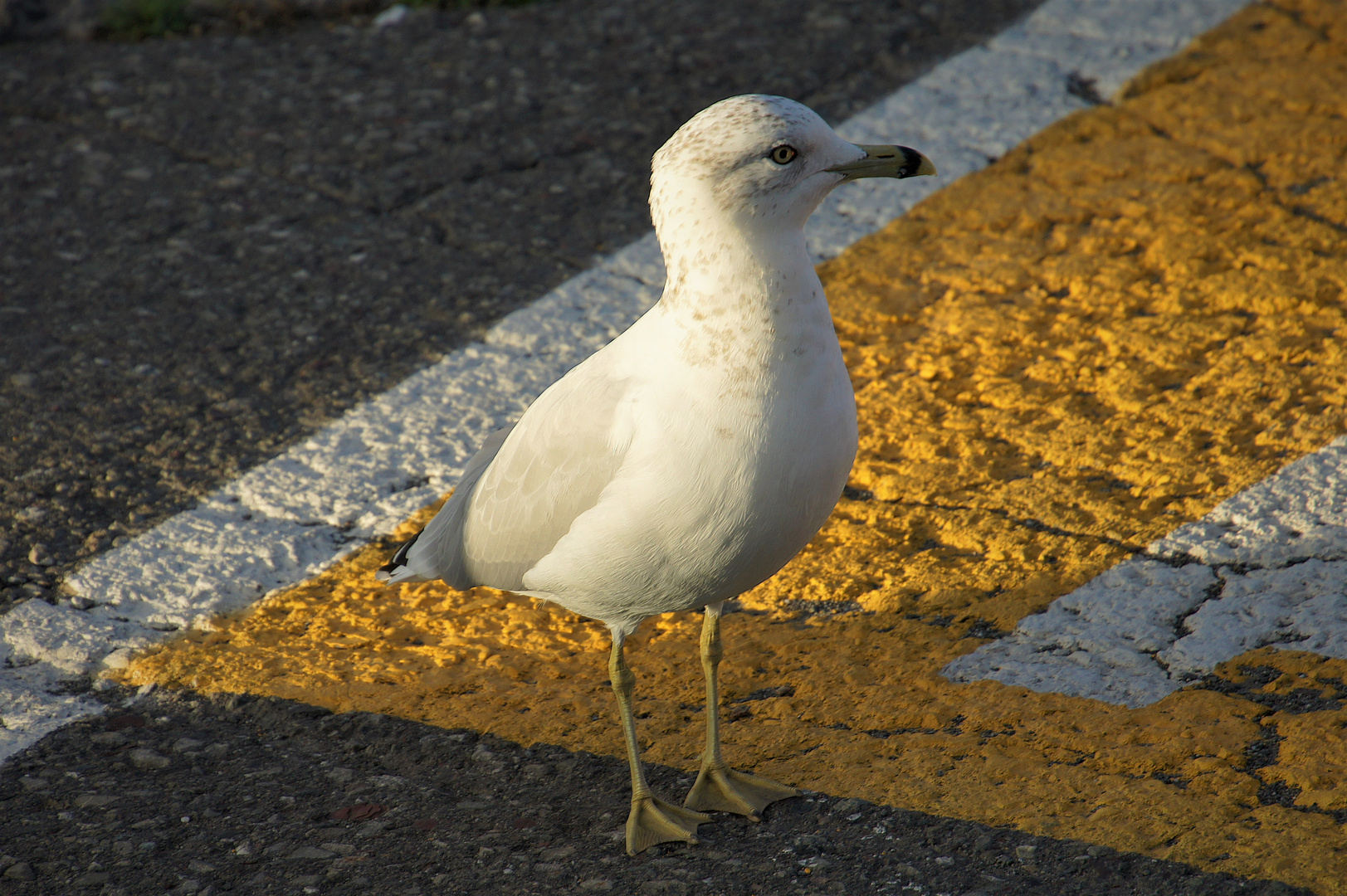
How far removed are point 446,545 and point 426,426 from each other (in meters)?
1.07

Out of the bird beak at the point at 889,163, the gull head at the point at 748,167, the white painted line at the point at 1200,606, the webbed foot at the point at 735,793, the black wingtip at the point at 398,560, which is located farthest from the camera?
the black wingtip at the point at 398,560

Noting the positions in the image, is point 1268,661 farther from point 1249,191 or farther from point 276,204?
point 276,204

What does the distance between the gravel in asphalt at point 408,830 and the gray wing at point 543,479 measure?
476mm

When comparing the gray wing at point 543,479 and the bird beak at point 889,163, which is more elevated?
the bird beak at point 889,163

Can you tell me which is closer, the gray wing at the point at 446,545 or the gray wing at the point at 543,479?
the gray wing at the point at 543,479

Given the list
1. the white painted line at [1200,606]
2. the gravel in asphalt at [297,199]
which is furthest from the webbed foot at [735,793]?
the gravel in asphalt at [297,199]

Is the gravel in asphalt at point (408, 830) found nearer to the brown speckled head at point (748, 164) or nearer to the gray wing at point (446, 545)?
the gray wing at point (446, 545)

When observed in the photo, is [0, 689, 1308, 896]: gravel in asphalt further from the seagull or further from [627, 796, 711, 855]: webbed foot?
the seagull

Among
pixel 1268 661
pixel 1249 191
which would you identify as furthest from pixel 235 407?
pixel 1249 191

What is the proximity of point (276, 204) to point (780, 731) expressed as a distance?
3.29m

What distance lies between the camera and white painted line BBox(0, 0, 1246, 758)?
3355 millimetres

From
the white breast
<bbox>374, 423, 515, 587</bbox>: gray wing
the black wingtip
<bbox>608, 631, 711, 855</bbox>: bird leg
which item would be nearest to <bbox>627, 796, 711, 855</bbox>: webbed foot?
<bbox>608, 631, 711, 855</bbox>: bird leg

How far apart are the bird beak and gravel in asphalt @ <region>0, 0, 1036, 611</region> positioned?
2157mm

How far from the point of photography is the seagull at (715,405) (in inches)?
98.0
